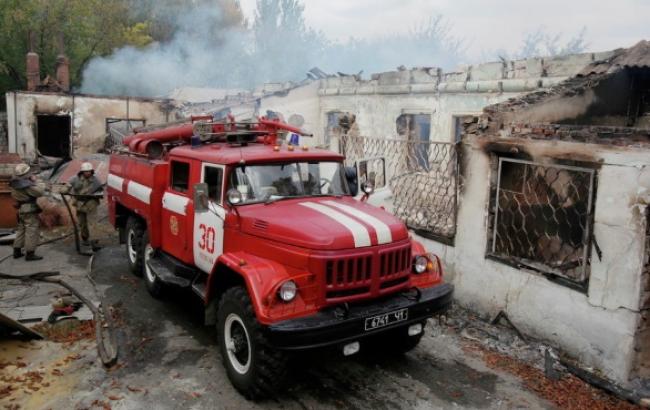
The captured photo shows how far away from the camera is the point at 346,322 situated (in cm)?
409

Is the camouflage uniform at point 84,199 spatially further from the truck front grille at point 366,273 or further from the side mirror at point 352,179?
the truck front grille at point 366,273

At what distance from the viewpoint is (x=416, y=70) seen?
1405 cm

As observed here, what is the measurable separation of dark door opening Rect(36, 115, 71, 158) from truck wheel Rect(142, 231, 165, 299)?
51.7ft

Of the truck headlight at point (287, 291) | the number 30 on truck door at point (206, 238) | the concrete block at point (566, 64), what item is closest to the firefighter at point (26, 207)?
the number 30 on truck door at point (206, 238)

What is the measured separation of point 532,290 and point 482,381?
4.38 feet

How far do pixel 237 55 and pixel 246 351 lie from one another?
43.6 metres

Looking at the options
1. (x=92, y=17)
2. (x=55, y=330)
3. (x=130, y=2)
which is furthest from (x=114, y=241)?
(x=130, y=2)

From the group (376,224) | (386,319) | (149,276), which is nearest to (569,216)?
(376,224)

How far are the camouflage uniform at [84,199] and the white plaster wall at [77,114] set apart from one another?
891cm

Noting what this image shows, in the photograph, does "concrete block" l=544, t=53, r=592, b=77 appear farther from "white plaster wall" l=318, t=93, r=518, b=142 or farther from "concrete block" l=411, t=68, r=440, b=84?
"concrete block" l=411, t=68, r=440, b=84

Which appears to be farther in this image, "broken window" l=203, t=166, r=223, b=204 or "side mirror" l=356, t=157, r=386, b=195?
"side mirror" l=356, t=157, r=386, b=195

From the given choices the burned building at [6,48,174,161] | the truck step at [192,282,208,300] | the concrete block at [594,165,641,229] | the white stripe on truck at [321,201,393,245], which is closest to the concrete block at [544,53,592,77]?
the concrete block at [594,165,641,229]

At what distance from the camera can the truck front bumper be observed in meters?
3.93

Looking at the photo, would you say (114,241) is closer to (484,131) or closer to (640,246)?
(484,131)
